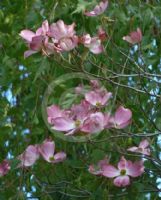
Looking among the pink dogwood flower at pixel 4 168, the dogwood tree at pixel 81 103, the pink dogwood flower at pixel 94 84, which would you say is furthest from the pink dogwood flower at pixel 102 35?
the pink dogwood flower at pixel 4 168

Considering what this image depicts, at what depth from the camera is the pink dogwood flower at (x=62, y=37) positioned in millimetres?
1542

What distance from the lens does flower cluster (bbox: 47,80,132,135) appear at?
1475 mm

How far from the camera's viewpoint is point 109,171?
5.34ft

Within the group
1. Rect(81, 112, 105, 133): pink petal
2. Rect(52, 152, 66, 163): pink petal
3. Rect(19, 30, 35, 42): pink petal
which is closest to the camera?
Rect(81, 112, 105, 133): pink petal

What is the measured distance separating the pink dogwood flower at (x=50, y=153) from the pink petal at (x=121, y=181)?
154mm

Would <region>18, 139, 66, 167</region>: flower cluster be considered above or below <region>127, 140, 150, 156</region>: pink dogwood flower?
below

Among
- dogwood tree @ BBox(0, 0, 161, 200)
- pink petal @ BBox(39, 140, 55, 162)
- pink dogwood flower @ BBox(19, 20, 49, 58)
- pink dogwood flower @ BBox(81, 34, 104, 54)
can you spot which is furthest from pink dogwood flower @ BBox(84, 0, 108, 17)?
pink petal @ BBox(39, 140, 55, 162)

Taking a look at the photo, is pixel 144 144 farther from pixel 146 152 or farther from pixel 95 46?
pixel 95 46

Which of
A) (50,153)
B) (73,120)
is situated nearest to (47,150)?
(50,153)

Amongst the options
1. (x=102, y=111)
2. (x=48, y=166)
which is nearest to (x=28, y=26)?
(x=48, y=166)

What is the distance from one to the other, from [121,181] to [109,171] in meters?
0.03

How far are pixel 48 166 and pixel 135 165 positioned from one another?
0.95 feet

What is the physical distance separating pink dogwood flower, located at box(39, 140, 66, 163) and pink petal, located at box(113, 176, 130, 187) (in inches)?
6.1

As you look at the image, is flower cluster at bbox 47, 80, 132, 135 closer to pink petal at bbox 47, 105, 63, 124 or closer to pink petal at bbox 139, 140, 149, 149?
pink petal at bbox 47, 105, 63, 124
